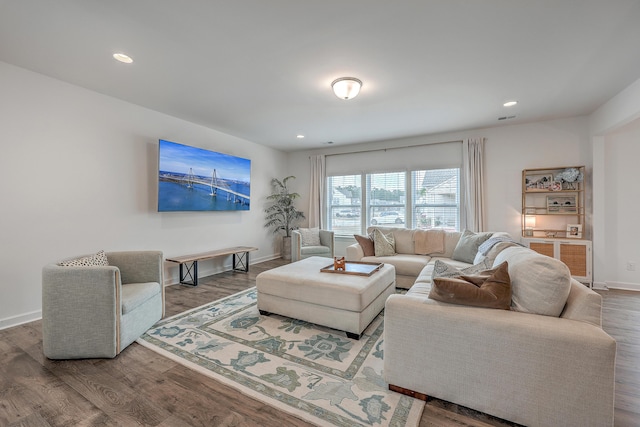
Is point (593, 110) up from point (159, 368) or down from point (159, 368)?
up

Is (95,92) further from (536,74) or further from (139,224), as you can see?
(536,74)

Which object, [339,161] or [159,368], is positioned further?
[339,161]

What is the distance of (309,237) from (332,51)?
369 centimetres

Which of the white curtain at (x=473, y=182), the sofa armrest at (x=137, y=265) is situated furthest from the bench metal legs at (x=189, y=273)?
the white curtain at (x=473, y=182)

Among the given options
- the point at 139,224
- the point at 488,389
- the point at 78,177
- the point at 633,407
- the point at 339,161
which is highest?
the point at 339,161

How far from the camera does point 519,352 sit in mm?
1393

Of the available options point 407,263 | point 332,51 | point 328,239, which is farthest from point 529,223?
point 332,51

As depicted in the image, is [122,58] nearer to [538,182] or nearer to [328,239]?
[328,239]

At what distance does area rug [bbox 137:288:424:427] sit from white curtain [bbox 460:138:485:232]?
299 centimetres

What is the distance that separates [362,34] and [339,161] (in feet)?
13.4

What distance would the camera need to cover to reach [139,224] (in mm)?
3811

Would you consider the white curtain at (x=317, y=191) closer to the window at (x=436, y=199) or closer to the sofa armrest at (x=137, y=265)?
the window at (x=436, y=199)

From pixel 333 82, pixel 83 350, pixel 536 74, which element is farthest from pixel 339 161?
pixel 83 350

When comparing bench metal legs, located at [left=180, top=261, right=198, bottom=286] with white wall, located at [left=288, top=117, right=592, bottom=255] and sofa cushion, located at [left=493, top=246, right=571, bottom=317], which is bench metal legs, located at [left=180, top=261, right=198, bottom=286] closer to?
sofa cushion, located at [left=493, top=246, right=571, bottom=317]
